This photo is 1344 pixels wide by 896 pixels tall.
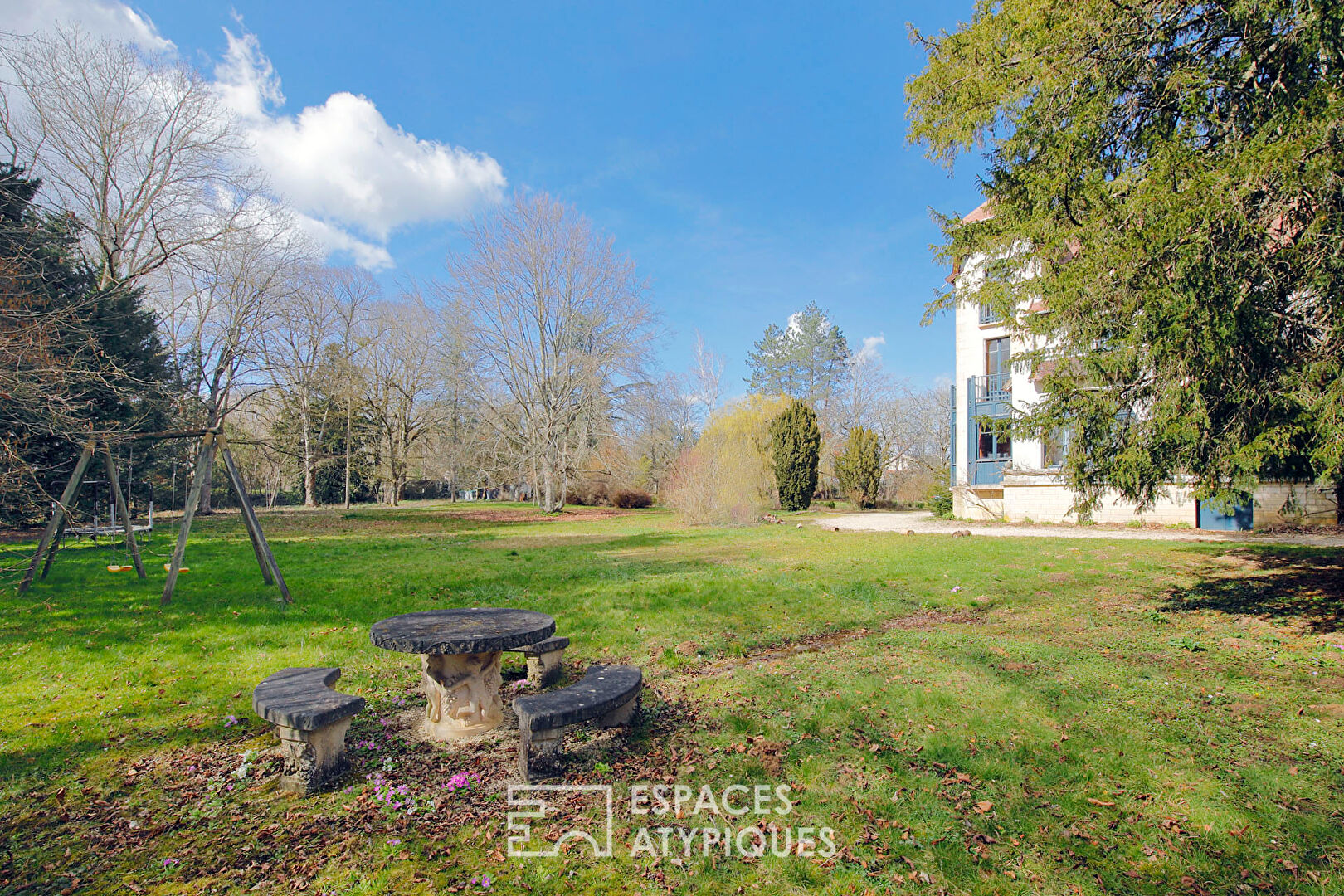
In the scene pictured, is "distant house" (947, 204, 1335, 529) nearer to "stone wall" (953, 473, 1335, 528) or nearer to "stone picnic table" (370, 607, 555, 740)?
"stone wall" (953, 473, 1335, 528)

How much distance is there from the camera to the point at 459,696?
3.86 metres

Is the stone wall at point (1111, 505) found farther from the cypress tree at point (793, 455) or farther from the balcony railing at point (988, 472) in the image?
the cypress tree at point (793, 455)

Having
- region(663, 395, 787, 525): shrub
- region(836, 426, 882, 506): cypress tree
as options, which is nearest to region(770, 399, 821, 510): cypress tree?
region(836, 426, 882, 506): cypress tree

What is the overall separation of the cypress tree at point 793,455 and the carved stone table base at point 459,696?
22.0 metres

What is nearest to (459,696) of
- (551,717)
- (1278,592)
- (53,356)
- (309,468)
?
(551,717)

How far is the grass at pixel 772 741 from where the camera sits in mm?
2504

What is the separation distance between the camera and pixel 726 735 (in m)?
3.69

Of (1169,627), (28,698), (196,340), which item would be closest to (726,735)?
(28,698)

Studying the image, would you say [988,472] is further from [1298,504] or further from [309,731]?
[309,731]

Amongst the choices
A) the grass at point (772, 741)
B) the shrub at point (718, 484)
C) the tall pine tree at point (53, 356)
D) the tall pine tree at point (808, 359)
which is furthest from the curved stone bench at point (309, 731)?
the tall pine tree at point (808, 359)

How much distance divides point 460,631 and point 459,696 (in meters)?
0.48

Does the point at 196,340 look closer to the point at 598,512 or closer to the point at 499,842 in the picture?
the point at 598,512

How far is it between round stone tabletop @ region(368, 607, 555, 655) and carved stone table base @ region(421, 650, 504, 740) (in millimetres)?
190

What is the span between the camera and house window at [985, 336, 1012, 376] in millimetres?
19062
